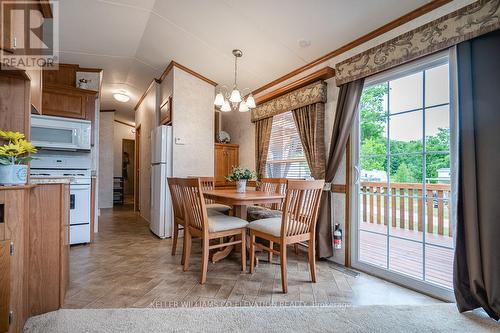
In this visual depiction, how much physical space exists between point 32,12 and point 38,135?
2.32 metres

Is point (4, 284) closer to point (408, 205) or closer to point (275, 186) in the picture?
point (275, 186)

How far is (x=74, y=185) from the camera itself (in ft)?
11.2

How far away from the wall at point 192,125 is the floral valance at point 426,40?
2.31 meters

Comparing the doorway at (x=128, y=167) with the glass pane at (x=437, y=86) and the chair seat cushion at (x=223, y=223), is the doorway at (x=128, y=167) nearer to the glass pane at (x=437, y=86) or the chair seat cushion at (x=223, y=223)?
the chair seat cushion at (x=223, y=223)

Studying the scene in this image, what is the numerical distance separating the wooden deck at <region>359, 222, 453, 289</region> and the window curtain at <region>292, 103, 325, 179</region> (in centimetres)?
81

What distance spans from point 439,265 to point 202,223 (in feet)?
6.93

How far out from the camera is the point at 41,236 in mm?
1732

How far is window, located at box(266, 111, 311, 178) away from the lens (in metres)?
3.56

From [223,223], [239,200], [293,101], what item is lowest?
[223,223]

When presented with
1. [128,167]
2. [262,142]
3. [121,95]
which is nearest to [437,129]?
[262,142]

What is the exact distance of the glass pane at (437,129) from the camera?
6.82ft

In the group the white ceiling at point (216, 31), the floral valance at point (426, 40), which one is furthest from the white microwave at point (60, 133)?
the floral valance at point (426, 40)

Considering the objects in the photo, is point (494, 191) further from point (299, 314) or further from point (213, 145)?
point (213, 145)

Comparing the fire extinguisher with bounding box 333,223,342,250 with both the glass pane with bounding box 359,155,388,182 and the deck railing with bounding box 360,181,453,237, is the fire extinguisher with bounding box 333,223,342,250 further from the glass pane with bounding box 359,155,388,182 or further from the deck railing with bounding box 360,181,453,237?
the glass pane with bounding box 359,155,388,182
